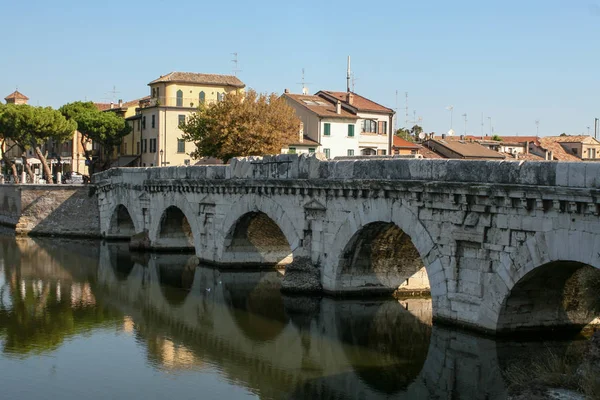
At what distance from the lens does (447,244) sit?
1977 centimetres

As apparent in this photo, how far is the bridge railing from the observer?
16.2m

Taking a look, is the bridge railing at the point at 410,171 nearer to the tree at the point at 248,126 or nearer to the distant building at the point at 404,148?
the tree at the point at 248,126

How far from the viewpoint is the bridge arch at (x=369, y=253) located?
2287cm

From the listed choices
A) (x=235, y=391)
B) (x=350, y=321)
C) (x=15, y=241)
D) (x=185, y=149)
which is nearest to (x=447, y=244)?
(x=350, y=321)

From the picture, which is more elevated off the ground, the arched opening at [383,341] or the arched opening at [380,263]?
the arched opening at [380,263]

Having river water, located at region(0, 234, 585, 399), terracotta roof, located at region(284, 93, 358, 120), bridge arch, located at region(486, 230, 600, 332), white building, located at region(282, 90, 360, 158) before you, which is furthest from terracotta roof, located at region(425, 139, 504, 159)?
bridge arch, located at region(486, 230, 600, 332)

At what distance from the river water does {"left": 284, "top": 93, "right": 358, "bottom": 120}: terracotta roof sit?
25.4 metres

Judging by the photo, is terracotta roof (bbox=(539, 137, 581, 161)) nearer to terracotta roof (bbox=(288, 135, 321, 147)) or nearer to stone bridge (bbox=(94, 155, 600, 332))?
terracotta roof (bbox=(288, 135, 321, 147))

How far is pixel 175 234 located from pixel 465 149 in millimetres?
23317

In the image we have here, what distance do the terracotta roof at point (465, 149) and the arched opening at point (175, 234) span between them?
19141 mm

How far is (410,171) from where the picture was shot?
20922 mm

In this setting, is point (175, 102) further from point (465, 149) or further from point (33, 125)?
point (465, 149)

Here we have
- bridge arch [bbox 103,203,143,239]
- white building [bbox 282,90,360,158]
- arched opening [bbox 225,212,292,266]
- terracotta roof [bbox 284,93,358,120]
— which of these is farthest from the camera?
terracotta roof [bbox 284,93,358,120]

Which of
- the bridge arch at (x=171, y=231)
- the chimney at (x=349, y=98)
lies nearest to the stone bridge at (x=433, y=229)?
the bridge arch at (x=171, y=231)
